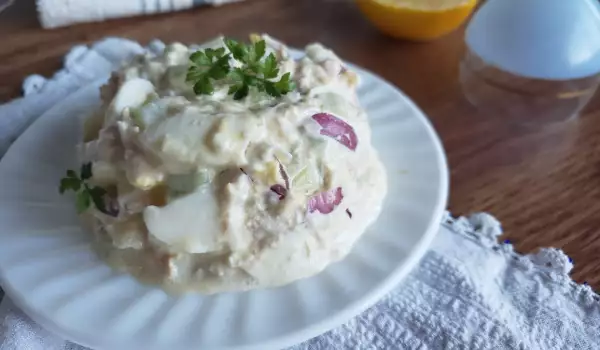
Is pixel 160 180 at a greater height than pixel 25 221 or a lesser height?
greater

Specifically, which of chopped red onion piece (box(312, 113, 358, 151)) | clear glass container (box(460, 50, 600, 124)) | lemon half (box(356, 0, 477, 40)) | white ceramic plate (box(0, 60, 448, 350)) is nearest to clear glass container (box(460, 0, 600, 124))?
clear glass container (box(460, 50, 600, 124))

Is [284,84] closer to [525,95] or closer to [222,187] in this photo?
[222,187]

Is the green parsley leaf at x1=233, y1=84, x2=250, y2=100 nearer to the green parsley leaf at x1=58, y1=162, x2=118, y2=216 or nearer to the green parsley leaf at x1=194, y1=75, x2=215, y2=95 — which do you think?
the green parsley leaf at x1=194, y1=75, x2=215, y2=95

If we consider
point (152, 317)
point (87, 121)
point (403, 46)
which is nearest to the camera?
point (152, 317)

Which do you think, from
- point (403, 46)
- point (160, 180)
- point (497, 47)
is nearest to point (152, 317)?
point (160, 180)

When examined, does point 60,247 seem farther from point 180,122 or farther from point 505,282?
point 505,282

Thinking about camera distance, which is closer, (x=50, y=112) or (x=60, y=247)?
(x=60, y=247)

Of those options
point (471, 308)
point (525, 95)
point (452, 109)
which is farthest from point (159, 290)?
point (525, 95)

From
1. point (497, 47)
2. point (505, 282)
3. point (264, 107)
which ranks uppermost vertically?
point (264, 107)
